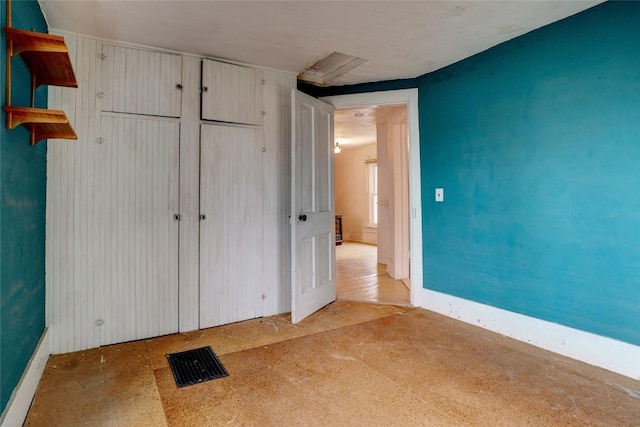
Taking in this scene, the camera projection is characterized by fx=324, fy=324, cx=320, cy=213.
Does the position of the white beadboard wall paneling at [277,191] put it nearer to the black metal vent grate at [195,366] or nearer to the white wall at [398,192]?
the black metal vent grate at [195,366]

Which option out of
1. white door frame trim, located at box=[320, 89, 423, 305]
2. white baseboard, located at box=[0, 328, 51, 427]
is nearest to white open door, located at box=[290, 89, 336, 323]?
white door frame trim, located at box=[320, 89, 423, 305]

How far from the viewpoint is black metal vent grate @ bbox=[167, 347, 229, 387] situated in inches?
79.4

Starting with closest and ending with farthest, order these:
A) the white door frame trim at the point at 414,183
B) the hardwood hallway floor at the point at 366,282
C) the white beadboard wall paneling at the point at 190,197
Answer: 1. the white beadboard wall paneling at the point at 190,197
2. the white door frame trim at the point at 414,183
3. the hardwood hallway floor at the point at 366,282

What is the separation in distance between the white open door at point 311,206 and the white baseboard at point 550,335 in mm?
1194

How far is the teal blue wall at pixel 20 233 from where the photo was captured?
1.44m

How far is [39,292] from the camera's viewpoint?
2.13 meters

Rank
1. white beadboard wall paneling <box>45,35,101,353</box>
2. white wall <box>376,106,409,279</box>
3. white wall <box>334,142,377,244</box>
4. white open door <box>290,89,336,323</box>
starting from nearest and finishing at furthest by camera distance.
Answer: white beadboard wall paneling <box>45,35,101,353</box> → white open door <box>290,89,336,323</box> → white wall <box>376,106,409,279</box> → white wall <box>334,142,377,244</box>

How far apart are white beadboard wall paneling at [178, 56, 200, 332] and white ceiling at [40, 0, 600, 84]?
0.31 metres

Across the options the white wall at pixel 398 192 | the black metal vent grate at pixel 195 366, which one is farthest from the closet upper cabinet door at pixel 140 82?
the white wall at pixel 398 192

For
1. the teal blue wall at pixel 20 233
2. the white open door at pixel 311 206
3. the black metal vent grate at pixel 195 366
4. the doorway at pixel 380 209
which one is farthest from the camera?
the doorway at pixel 380 209

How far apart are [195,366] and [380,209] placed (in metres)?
4.11

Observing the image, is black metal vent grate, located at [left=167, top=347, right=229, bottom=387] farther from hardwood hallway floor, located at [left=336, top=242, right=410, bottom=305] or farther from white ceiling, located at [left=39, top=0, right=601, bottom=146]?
white ceiling, located at [left=39, top=0, right=601, bottom=146]

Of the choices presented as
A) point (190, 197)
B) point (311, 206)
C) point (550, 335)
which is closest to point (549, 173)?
point (550, 335)

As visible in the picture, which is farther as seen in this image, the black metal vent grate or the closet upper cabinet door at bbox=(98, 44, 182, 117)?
the closet upper cabinet door at bbox=(98, 44, 182, 117)
